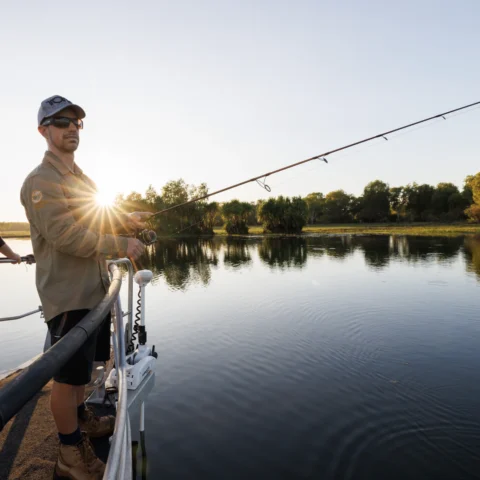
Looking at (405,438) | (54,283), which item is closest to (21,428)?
(54,283)

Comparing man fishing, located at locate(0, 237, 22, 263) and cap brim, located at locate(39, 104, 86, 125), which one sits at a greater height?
cap brim, located at locate(39, 104, 86, 125)

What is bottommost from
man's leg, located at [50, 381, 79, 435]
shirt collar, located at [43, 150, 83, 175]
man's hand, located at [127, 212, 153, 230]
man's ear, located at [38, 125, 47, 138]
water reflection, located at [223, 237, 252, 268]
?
water reflection, located at [223, 237, 252, 268]

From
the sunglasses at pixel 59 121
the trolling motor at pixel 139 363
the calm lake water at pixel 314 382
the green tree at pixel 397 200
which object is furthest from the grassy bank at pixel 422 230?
the sunglasses at pixel 59 121

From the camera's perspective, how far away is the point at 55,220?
243 cm

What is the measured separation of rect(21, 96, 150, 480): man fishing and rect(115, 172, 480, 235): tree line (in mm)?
70478

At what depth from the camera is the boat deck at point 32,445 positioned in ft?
10.8

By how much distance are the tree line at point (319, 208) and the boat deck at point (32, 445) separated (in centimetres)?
6902

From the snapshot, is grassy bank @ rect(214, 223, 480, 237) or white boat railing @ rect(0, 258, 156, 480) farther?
grassy bank @ rect(214, 223, 480, 237)

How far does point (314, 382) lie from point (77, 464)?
5.98m

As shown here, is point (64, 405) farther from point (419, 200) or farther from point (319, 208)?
point (319, 208)

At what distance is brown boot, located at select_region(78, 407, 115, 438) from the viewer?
3.42 m

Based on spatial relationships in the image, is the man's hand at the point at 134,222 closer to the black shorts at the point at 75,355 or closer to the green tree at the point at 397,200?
the black shorts at the point at 75,355

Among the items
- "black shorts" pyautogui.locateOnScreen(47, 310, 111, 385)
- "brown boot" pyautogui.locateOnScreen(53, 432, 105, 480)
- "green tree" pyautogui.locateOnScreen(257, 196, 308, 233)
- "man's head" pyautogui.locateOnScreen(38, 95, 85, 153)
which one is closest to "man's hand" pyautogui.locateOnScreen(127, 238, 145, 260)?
"black shorts" pyautogui.locateOnScreen(47, 310, 111, 385)

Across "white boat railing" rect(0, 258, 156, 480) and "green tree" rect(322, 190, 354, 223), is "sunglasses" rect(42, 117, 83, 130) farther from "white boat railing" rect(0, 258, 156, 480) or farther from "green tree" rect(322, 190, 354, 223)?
"green tree" rect(322, 190, 354, 223)
